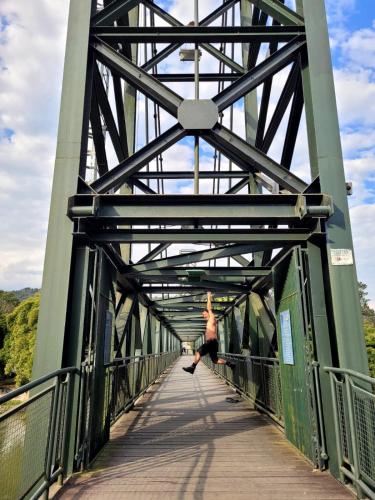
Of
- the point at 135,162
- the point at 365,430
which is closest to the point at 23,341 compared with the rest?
the point at 135,162

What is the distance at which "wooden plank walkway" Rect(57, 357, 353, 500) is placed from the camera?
3.62 metres

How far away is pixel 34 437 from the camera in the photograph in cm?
335

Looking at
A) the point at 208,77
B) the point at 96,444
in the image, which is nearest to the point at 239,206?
the point at 96,444

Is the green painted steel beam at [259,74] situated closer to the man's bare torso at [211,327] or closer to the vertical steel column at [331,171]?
the vertical steel column at [331,171]

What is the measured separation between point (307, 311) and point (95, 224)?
2928 millimetres

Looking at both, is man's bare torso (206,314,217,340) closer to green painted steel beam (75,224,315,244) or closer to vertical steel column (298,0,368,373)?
green painted steel beam (75,224,315,244)

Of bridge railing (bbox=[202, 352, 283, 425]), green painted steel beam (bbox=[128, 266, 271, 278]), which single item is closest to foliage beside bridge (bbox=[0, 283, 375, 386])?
bridge railing (bbox=[202, 352, 283, 425])

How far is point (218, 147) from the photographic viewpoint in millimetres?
5629

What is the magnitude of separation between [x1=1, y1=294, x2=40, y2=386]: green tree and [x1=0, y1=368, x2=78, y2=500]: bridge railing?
92.4 feet

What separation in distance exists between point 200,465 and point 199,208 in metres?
3.05

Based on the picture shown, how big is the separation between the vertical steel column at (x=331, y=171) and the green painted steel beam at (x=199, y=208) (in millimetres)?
348

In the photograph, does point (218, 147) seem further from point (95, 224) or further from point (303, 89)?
point (95, 224)

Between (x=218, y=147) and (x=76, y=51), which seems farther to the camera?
(x=218, y=147)

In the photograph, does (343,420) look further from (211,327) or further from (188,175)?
(188,175)
